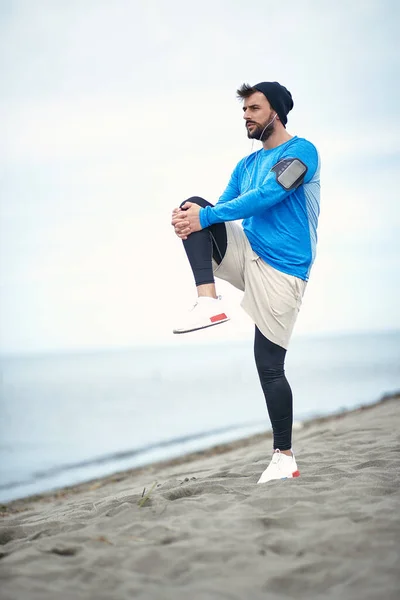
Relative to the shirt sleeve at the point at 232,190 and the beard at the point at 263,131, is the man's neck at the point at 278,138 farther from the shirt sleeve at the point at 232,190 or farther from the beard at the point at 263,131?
the shirt sleeve at the point at 232,190

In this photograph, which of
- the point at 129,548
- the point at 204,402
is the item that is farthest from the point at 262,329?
the point at 204,402

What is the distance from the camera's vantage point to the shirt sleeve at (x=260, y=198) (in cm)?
338

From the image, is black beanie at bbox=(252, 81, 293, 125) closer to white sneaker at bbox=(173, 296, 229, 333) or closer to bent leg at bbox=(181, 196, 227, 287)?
bent leg at bbox=(181, 196, 227, 287)

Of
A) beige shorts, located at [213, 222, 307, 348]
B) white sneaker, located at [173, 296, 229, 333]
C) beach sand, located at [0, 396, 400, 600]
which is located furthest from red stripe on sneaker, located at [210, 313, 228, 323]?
beach sand, located at [0, 396, 400, 600]

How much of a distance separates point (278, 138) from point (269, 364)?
143 centimetres

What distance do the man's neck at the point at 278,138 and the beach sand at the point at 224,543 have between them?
208 centimetres

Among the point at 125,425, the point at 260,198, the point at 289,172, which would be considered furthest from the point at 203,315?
the point at 125,425

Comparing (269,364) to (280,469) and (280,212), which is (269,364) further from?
(280,212)

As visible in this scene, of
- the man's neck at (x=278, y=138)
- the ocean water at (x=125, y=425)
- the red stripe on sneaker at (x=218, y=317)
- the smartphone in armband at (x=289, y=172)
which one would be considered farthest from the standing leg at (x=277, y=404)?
the ocean water at (x=125, y=425)

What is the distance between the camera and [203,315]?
3.46 m

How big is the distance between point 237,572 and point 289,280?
185cm

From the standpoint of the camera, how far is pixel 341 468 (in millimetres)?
3758

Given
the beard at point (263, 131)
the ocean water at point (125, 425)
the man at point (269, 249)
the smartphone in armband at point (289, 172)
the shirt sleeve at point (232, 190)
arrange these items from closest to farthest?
the smartphone in armband at point (289, 172), the man at point (269, 249), the beard at point (263, 131), the shirt sleeve at point (232, 190), the ocean water at point (125, 425)

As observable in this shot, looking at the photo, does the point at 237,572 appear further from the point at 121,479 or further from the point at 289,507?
the point at 121,479
